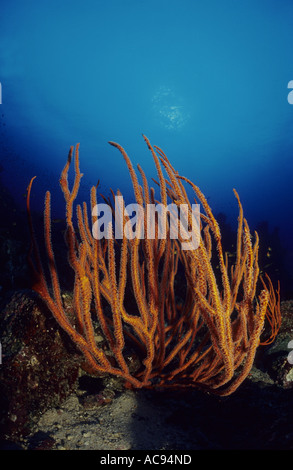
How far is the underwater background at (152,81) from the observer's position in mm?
29984

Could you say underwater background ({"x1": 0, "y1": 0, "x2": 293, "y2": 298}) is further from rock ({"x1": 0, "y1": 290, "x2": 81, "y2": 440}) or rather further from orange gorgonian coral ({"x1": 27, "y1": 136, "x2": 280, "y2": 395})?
rock ({"x1": 0, "y1": 290, "x2": 81, "y2": 440})

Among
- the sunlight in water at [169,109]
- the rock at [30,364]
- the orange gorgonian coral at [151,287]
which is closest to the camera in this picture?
the orange gorgonian coral at [151,287]

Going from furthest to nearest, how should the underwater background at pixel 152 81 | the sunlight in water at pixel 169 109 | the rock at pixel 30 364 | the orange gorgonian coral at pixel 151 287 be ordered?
the sunlight in water at pixel 169 109, the underwater background at pixel 152 81, the rock at pixel 30 364, the orange gorgonian coral at pixel 151 287

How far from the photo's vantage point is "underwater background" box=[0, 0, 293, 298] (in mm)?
29984

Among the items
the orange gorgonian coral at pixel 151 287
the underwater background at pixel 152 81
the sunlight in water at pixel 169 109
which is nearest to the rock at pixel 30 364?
the orange gorgonian coral at pixel 151 287

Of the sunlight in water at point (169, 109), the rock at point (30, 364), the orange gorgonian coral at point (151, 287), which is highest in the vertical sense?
the sunlight in water at point (169, 109)

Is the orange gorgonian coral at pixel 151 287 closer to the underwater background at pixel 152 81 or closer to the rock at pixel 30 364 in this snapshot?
the rock at pixel 30 364

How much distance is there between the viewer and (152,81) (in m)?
40.9

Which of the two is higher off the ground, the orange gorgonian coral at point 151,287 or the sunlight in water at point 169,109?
the sunlight in water at point 169,109

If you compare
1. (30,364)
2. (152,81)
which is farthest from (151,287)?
(152,81)

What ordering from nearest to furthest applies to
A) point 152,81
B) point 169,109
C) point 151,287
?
1. point 151,287
2. point 152,81
3. point 169,109

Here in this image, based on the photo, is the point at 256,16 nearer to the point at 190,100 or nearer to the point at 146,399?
the point at 190,100

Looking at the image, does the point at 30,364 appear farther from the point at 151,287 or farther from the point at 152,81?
the point at 152,81

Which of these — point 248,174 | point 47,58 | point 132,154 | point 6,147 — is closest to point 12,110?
point 47,58
